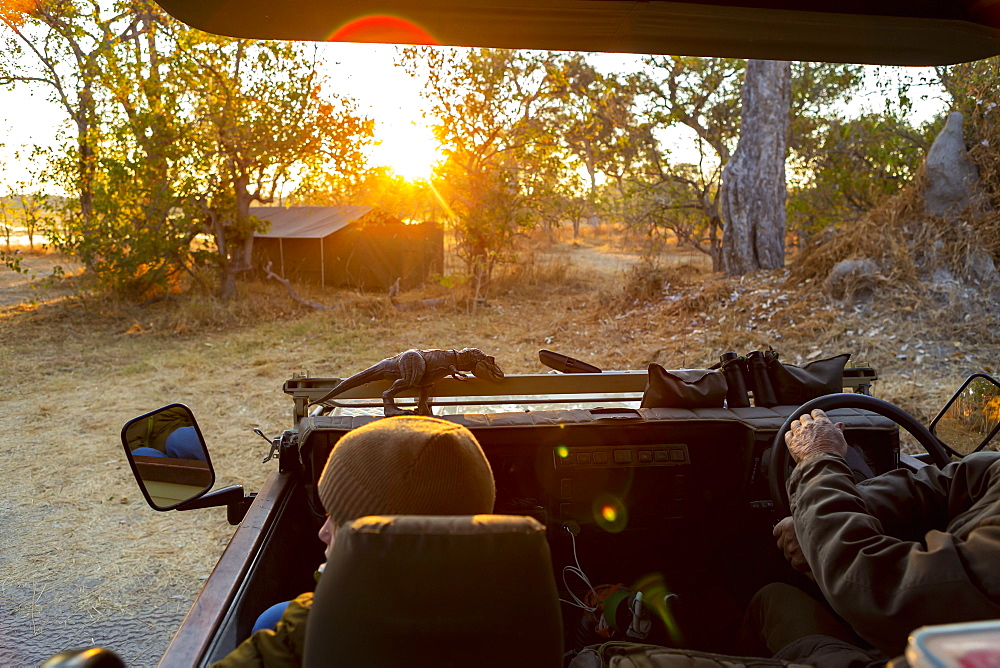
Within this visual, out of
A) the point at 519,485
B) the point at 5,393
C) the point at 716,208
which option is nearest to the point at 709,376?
the point at 519,485

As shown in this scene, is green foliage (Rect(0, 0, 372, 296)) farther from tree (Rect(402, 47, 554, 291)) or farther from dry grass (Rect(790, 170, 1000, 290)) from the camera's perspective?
dry grass (Rect(790, 170, 1000, 290))

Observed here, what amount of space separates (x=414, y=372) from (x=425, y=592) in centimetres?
151

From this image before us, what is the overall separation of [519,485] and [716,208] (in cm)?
1362

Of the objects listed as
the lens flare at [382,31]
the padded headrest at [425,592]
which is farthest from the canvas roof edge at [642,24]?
the padded headrest at [425,592]

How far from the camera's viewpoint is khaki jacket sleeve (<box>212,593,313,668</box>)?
1.34 meters

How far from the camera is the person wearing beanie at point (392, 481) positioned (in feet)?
4.20

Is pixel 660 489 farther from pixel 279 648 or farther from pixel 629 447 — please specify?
pixel 279 648

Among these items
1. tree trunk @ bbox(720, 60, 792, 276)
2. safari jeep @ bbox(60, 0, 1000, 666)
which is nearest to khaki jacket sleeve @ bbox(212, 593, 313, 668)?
safari jeep @ bbox(60, 0, 1000, 666)

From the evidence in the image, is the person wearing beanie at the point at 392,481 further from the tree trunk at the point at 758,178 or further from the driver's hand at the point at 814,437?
the tree trunk at the point at 758,178

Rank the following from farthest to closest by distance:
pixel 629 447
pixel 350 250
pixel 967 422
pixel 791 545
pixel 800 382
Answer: pixel 350 250 < pixel 967 422 < pixel 800 382 < pixel 629 447 < pixel 791 545

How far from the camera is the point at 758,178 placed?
12.3 m

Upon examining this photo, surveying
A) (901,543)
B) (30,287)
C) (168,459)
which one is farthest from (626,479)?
(30,287)

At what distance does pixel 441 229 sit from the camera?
16172 millimetres

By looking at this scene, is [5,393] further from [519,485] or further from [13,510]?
[519,485]
